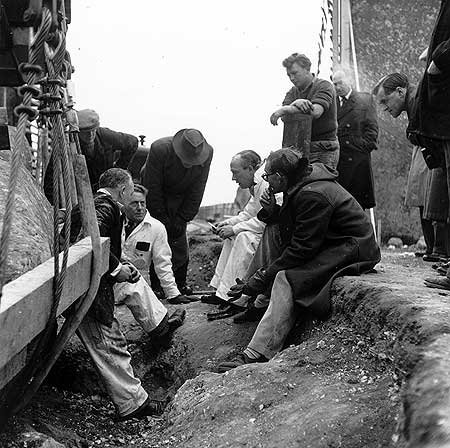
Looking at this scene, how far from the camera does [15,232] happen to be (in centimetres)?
370

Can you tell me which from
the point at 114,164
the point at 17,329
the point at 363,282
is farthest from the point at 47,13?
the point at 114,164

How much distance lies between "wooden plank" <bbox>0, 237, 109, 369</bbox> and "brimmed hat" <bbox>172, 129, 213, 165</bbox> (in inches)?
146

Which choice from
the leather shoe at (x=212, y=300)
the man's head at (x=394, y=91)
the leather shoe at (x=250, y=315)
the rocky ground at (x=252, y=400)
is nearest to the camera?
the rocky ground at (x=252, y=400)

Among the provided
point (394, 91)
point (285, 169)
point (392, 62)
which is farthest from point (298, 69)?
point (392, 62)

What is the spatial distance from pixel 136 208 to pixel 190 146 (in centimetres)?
150

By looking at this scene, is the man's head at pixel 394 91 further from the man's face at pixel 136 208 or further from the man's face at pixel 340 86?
the man's face at pixel 136 208

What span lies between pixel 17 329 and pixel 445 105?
118 inches

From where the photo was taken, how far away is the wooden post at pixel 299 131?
6566 mm

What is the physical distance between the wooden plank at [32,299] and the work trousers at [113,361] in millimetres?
1195

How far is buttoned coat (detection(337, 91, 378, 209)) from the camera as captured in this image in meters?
7.25

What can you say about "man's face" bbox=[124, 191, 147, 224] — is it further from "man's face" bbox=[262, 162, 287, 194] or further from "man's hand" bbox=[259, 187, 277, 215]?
"man's face" bbox=[262, 162, 287, 194]

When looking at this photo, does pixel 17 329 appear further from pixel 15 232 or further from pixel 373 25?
pixel 373 25

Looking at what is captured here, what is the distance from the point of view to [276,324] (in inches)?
192

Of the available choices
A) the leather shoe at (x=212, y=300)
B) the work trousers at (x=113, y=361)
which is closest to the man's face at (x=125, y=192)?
the work trousers at (x=113, y=361)
